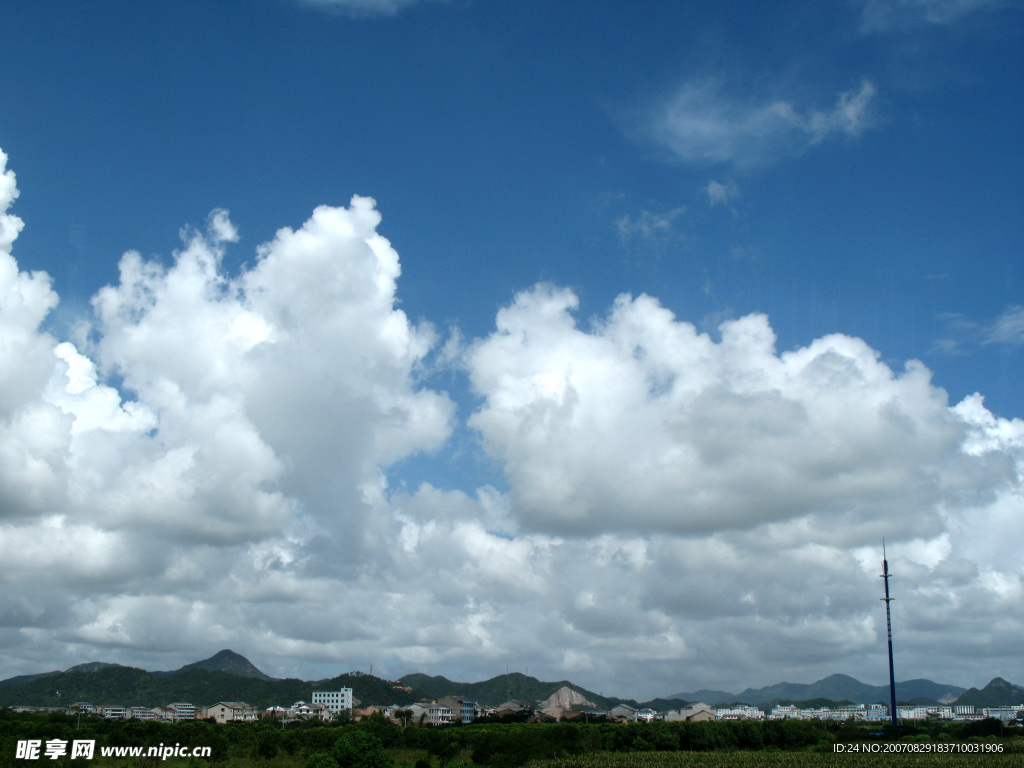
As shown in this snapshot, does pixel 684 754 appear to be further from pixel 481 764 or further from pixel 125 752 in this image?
pixel 125 752

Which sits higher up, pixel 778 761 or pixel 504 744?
pixel 504 744

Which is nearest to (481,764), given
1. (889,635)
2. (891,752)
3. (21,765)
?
(21,765)

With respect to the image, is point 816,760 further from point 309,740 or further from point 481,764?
point 309,740

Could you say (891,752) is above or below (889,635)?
below

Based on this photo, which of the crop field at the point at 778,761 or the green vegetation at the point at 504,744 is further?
the crop field at the point at 778,761

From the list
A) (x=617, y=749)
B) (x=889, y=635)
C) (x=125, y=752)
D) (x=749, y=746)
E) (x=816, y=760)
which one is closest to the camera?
(x=125, y=752)

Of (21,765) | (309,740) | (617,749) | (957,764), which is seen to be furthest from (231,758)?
(957,764)

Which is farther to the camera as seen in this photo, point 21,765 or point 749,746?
point 749,746

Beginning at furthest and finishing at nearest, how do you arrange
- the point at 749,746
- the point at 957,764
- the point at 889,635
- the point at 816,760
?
the point at 889,635 < the point at 749,746 < the point at 816,760 < the point at 957,764

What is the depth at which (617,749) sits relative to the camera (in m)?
136

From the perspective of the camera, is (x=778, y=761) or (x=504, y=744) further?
(x=778, y=761)

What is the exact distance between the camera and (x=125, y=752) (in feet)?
284

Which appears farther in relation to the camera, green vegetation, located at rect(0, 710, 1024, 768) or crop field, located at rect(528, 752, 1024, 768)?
crop field, located at rect(528, 752, 1024, 768)

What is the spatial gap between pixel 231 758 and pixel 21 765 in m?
41.2
